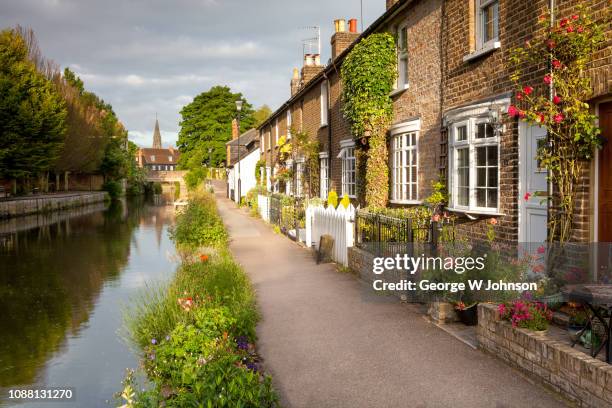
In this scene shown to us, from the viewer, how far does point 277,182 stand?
111 ft

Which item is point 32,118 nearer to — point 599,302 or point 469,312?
point 469,312

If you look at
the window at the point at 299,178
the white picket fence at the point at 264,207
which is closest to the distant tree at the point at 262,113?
the white picket fence at the point at 264,207

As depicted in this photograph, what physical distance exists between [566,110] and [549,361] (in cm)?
375

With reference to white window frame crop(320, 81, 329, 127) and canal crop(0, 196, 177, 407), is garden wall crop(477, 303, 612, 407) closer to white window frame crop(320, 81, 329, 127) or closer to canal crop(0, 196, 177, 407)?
canal crop(0, 196, 177, 407)

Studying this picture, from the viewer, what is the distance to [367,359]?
663cm

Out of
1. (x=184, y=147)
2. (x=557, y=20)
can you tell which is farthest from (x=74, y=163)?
(x=557, y=20)

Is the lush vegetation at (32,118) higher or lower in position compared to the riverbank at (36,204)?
higher

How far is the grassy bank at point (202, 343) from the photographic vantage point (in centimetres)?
461

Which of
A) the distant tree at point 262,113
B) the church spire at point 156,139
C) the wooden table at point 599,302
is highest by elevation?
the church spire at point 156,139

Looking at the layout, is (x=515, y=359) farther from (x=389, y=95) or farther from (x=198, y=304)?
(x=389, y=95)

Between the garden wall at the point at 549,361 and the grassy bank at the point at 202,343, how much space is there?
260 centimetres

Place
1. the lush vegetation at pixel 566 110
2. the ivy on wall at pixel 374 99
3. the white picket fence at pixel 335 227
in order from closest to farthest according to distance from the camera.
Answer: the lush vegetation at pixel 566 110
the white picket fence at pixel 335 227
the ivy on wall at pixel 374 99

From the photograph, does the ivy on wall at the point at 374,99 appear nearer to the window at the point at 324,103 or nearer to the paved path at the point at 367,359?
the paved path at the point at 367,359

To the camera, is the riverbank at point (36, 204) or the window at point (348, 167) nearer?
the window at point (348, 167)
